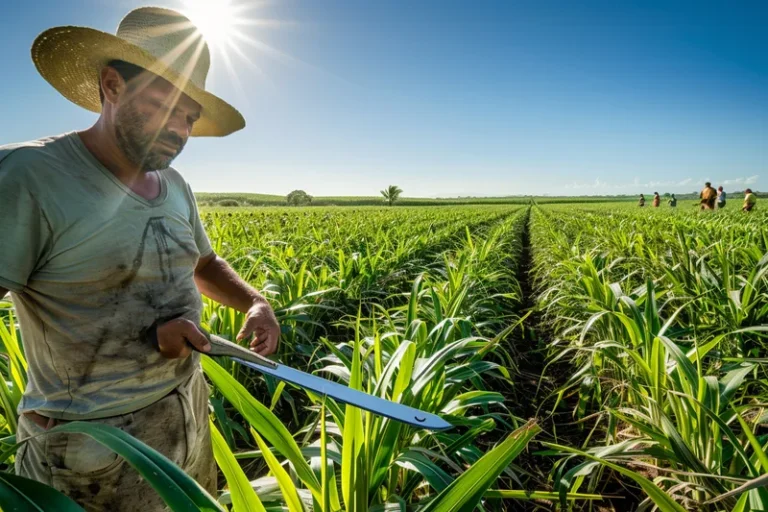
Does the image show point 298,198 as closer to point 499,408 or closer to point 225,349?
point 499,408

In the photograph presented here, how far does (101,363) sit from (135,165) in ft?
1.62

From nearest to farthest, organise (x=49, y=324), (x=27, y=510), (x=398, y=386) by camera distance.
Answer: (x=27, y=510), (x=49, y=324), (x=398, y=386)

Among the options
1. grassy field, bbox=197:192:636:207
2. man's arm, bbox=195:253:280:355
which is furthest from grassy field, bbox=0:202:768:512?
grassy field, bbox=197:192:636:207

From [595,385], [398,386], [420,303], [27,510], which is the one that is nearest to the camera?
[27,510]

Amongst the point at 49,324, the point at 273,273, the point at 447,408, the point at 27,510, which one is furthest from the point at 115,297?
the point at 273,273

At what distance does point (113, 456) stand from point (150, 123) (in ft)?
2.67

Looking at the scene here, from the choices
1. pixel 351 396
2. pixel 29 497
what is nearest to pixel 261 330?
pixel 351 396

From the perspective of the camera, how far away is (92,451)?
923 millimetres

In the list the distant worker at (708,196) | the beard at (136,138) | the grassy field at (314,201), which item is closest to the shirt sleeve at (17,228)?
the beard at (136,138)

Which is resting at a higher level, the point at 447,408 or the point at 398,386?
the point at 398,386

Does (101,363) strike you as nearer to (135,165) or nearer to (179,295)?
(179,295)

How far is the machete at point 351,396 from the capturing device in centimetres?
70

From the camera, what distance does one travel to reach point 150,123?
0.99m

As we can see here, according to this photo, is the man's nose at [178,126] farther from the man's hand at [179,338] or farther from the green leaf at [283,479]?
the green leaf at [283,479]
